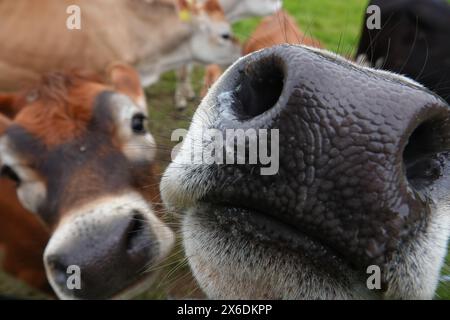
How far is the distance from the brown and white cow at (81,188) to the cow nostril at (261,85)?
1.41m

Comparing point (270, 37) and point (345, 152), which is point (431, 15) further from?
point (345, 152)

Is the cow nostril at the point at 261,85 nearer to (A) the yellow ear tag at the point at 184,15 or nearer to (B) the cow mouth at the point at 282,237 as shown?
(B) the cow mouth at the point at 282,237

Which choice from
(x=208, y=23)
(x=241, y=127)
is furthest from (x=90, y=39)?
(x=241, y=127)

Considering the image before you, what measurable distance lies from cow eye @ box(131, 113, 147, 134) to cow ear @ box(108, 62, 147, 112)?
15.2 inches

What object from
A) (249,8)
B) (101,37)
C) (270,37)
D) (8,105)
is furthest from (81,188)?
(249,8)

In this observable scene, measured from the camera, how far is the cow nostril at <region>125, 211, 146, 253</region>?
9.89 feet

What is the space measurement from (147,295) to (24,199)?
1309mm

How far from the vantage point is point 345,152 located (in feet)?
4.51

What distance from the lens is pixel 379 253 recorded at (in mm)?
1396

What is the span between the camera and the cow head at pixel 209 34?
8133mm

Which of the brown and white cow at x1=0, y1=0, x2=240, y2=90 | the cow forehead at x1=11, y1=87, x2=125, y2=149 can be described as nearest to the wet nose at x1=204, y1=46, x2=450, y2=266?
the cow forehead at x1=11, y1=87, x2=125, y2=149

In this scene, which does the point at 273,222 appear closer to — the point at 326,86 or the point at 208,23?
the point at 326,86

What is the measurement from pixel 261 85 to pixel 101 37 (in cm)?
583

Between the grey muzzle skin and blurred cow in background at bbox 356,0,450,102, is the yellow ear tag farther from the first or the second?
the grey muzzle skin
